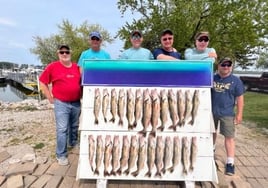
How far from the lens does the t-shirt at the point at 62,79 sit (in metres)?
3.81

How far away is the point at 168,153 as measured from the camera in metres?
3.01

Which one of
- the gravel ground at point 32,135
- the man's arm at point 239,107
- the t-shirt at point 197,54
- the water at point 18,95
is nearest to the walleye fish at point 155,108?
the t-shirt at point 197,54

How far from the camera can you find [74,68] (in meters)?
3.90

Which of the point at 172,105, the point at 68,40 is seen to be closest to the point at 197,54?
the point at 172,105

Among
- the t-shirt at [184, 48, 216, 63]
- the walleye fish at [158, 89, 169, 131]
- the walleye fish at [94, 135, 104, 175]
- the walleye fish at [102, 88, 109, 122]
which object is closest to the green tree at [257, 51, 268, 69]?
the t-shirt at [184, 48, 216, 63]

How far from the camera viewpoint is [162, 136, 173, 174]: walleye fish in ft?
9.85

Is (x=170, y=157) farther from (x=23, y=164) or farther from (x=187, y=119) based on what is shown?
(x=23, y=164)

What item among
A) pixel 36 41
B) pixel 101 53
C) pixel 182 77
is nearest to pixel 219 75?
pixel 182 77

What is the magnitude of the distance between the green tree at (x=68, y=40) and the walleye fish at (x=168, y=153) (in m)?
23.9

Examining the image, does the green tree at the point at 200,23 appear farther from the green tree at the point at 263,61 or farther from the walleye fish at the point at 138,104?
the green tree at the point at 263,61

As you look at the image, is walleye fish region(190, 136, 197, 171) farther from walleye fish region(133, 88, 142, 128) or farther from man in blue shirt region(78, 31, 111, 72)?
man in blue shirt region(78, 31, 111, 72)

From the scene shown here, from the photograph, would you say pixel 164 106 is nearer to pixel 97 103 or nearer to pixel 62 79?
pixel 97 103

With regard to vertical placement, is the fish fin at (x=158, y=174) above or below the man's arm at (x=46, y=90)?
below

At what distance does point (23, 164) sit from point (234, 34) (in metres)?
12.2
